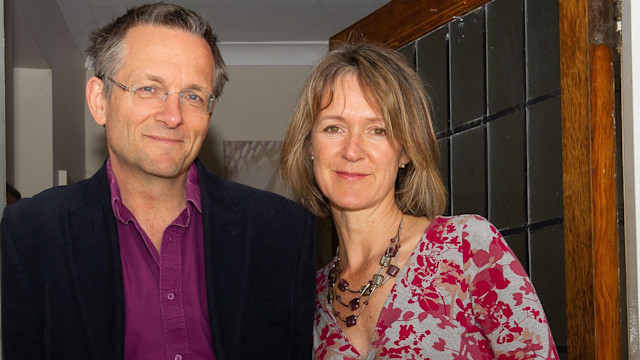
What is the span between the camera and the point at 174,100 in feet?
6.98

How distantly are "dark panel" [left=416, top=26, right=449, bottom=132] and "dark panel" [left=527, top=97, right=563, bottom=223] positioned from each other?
1.55ft

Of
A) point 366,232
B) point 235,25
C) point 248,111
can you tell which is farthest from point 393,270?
point 248,111

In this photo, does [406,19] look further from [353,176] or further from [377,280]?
[377,280]

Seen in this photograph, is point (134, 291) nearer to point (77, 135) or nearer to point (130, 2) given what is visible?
point (130, 2)

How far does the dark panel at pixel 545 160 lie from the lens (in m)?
2.42

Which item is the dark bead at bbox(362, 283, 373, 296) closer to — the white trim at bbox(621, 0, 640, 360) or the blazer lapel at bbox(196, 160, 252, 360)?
the blazer lapel at bbox(196, 160, 252, 360)

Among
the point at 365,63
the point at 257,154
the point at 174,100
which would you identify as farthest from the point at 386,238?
the point at 257,154

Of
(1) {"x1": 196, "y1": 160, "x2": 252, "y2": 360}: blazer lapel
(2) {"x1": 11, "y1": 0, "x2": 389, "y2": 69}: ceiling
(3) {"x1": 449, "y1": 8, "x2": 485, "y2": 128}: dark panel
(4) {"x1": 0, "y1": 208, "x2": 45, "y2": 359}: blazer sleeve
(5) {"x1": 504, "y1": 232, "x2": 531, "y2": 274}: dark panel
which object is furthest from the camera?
(2) {"x1": 11, "y1": 0, "x2": 389, "y2": 69}: ceiling

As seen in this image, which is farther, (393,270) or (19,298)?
(393,270)

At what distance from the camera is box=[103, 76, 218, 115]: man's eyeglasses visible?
2.12 metres

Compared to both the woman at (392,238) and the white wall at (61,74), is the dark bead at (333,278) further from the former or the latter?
the white wall at (61,74)

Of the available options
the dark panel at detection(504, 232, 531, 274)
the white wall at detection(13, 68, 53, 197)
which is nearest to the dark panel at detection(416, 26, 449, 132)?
the dark panel at detection(504, 232, 531, 274)

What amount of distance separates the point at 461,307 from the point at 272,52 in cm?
378

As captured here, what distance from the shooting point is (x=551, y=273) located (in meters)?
2.44
